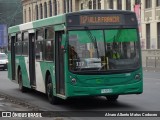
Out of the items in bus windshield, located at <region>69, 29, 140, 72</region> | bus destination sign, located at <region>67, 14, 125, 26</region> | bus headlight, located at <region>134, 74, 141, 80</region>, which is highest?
bus destination sign, located at <region>67, 14, 125, 26</region>

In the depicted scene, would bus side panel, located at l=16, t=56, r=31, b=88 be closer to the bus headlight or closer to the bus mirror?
the bus mirror

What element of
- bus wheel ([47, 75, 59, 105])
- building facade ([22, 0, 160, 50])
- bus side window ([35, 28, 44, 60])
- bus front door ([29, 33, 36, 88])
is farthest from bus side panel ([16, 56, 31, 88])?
building facade ([22, 0, 160, 50])

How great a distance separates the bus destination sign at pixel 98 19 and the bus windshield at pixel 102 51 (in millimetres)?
246

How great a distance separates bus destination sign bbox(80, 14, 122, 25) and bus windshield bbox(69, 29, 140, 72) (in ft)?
0.81

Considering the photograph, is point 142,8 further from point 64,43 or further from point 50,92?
point 64,43

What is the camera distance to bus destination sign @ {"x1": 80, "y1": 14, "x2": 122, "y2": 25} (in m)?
13.5

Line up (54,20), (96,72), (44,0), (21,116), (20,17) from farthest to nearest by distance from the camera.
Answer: (20,17) → (44,0) → (54,20) → (96,72) → (21,116)

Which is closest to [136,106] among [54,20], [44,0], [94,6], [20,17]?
[54,20]

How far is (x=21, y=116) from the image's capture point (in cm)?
1141

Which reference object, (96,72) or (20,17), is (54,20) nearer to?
(96,72)

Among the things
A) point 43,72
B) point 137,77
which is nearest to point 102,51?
point 137,77

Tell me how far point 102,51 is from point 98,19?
92 cm

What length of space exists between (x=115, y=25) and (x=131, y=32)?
0.53 metres

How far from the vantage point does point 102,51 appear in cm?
1338
